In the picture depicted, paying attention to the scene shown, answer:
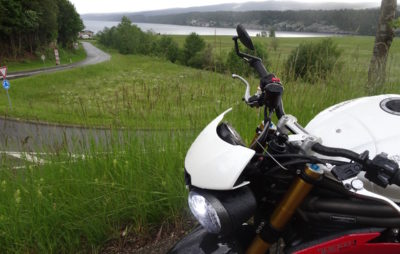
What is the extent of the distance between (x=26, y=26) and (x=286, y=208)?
162 feet

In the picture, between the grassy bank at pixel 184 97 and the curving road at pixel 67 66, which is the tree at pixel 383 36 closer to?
the grassy bank at pixel 184 97

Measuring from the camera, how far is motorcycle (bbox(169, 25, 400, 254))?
101cm

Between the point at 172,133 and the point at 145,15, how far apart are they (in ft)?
485

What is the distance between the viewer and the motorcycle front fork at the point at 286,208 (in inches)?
40.1

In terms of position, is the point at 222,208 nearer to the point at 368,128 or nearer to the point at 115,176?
the point at 368,128

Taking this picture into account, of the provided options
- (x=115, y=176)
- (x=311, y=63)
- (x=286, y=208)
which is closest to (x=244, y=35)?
(x=286, y=208)

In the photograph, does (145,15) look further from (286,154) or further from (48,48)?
(286,154)

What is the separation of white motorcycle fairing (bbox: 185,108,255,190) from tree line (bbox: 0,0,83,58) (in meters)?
48.1

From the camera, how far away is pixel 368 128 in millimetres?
1265

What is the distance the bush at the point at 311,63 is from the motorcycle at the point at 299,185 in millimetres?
3356

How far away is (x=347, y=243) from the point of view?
1.09 meters

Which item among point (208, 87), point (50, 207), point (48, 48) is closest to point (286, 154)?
point (50, 207)

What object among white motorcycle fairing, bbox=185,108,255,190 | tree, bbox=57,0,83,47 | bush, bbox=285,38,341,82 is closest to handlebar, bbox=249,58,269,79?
white motorcycle fairing, bbox=185,108,255,190

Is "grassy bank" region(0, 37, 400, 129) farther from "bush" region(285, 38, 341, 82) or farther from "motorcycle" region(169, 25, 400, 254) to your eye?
"motorcycle" region(169, 25, 400, 254)
